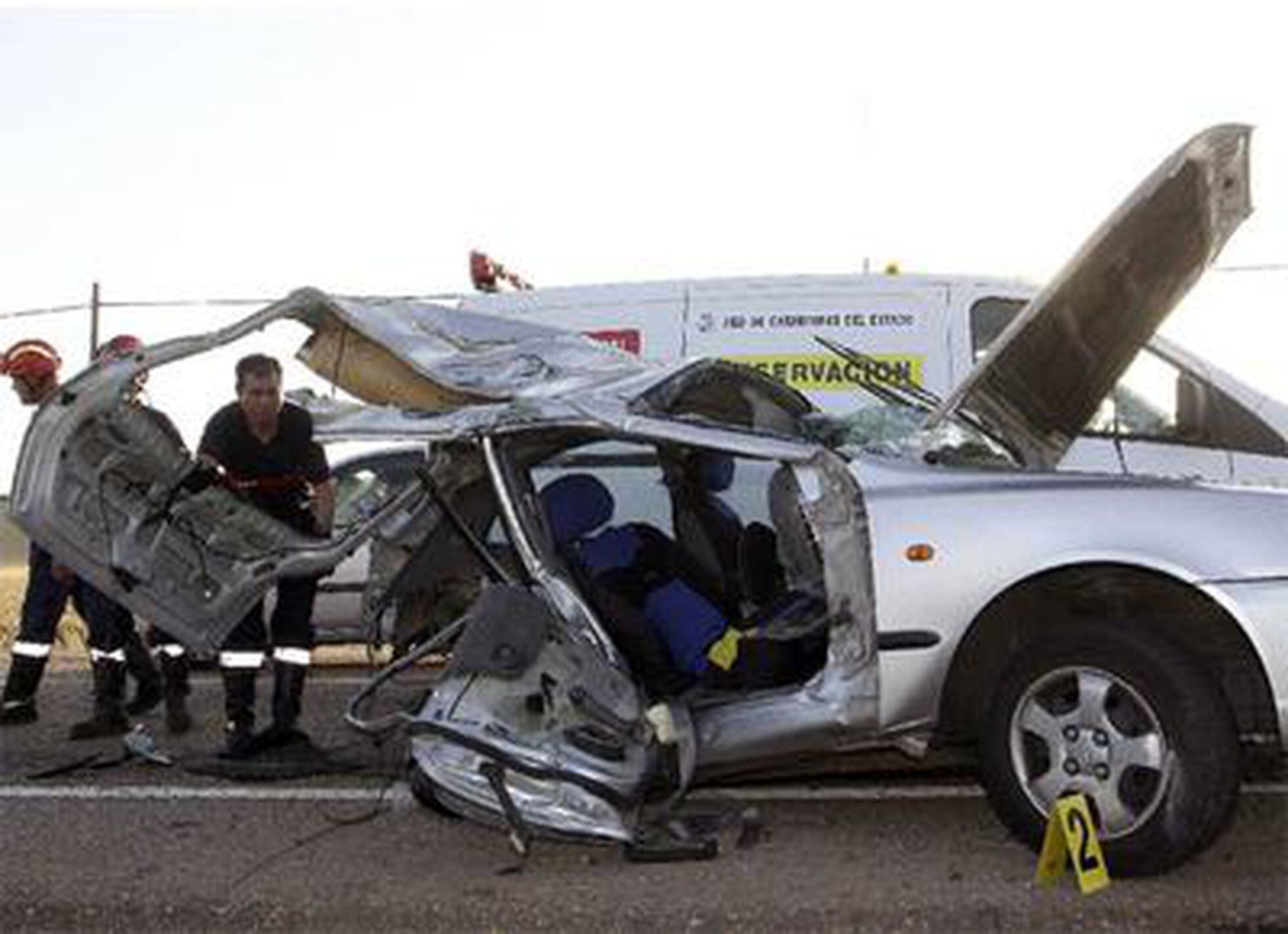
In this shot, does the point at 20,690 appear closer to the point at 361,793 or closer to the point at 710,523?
the point at 361,793

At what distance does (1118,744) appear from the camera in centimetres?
417

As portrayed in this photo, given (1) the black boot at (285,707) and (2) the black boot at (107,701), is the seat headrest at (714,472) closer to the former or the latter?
(1) the black boot at (285,707)

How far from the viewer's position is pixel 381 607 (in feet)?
18.2

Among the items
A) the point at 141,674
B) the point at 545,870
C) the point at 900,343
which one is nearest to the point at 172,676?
the point at 141,674

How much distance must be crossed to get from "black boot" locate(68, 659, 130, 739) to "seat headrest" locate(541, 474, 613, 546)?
2.71m

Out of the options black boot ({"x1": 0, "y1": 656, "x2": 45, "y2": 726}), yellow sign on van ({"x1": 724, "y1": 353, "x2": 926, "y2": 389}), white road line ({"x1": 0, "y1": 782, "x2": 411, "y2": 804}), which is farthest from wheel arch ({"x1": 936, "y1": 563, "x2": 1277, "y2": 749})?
black boot ({"x1": 0, "y1": 656, "x2": 45, "y2": 726})

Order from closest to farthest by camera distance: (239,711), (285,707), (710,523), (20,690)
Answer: (710,523)
(239,711)
(285,707)
(20,690)

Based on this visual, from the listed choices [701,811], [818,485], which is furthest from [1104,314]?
[701,811]

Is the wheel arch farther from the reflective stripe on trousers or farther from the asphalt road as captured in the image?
the reflective stripe on trousers

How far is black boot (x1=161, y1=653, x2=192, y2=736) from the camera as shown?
6.92 m

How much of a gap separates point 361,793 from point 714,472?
1808 mm

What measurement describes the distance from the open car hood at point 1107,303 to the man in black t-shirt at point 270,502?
2701mm

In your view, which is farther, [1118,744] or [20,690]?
[20,690]

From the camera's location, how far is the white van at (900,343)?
25.3 feet
